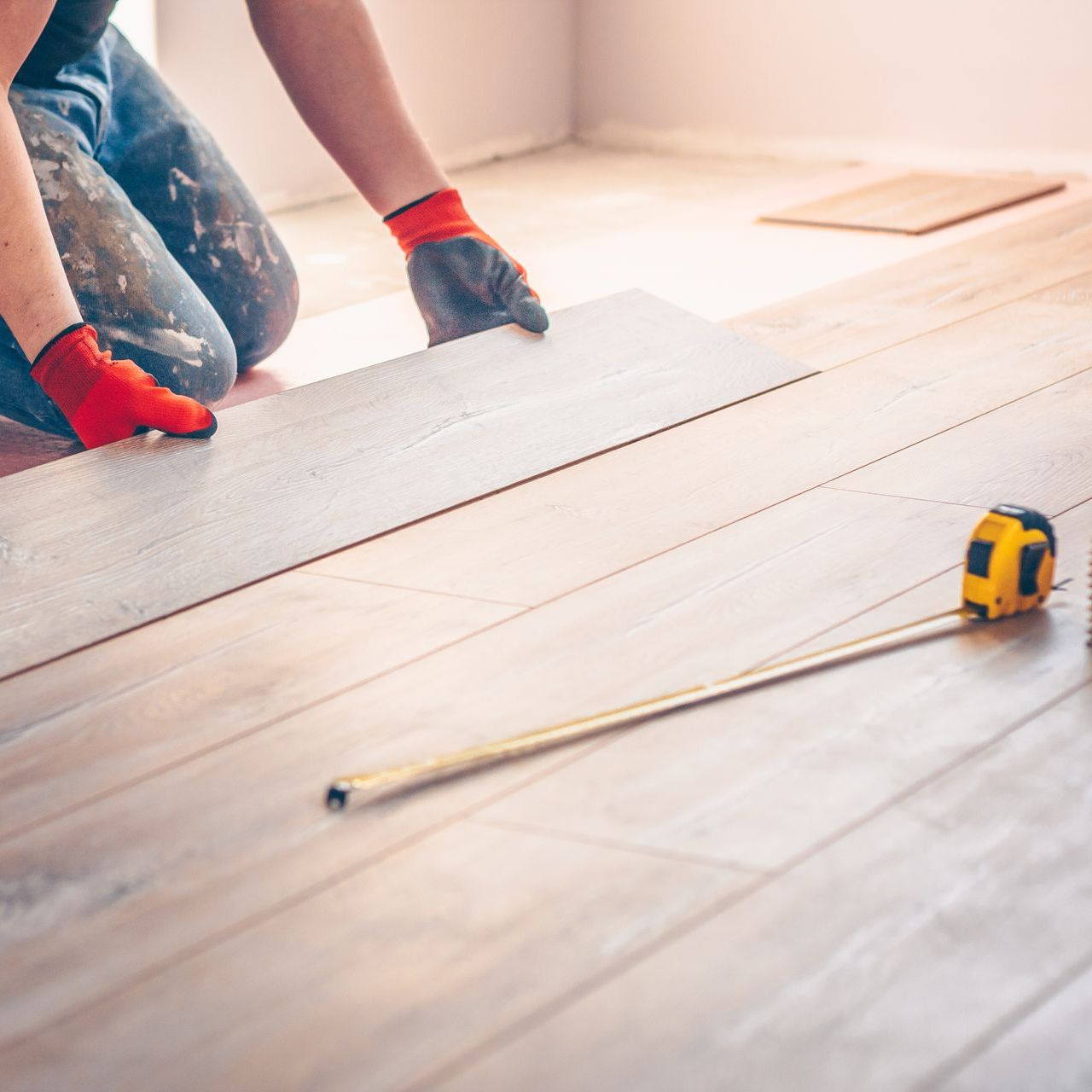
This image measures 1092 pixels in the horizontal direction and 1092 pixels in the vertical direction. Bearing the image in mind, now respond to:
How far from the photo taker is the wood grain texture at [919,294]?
2326 mm

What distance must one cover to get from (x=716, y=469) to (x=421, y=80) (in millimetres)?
3058

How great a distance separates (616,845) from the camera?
1.02 metres

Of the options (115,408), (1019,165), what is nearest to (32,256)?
(115,408)

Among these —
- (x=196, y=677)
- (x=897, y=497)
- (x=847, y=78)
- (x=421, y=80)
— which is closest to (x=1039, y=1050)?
(x=196, y=677)

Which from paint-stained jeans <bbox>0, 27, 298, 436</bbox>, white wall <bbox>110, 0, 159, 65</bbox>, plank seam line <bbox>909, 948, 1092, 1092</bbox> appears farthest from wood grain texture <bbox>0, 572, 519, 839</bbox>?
white wall <bbox>110, 0, 159, 65</bbox>

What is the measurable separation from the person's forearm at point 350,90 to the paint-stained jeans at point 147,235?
234 millimetres

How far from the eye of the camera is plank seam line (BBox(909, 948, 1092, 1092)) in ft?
2.57

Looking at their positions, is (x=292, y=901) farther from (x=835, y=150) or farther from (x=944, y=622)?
(x=835, y=150)

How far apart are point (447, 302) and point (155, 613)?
101cm

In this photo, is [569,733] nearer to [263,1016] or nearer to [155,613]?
[263,1016]

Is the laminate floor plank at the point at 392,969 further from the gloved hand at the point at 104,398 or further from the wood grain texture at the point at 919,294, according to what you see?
the wood grain texture at the point at 919,294

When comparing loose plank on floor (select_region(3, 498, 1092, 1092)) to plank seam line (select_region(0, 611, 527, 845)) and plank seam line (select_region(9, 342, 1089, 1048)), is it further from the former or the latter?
plank seam line (select_region(0, 611, 527, 845))

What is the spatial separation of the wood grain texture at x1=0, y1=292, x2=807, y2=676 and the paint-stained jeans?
1.01 feet

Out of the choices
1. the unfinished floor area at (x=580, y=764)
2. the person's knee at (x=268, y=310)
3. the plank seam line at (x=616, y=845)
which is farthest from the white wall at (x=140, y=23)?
the plank seam line at (x=616, y=845)
